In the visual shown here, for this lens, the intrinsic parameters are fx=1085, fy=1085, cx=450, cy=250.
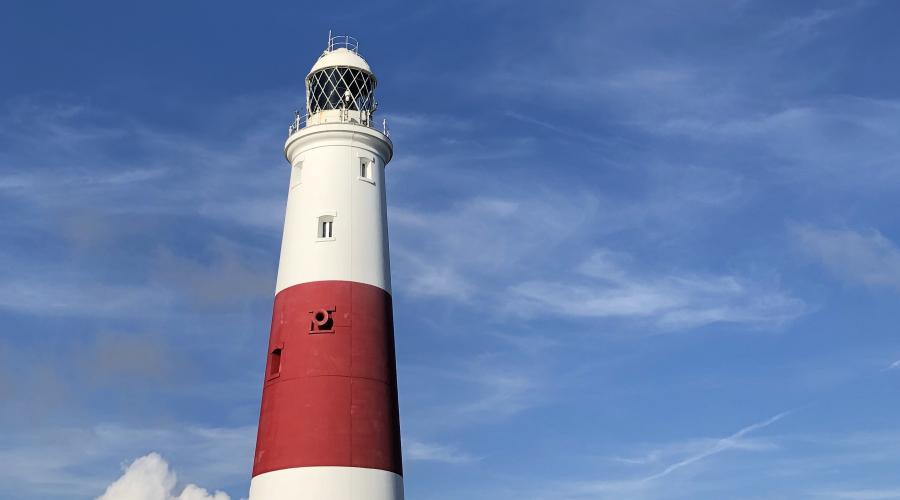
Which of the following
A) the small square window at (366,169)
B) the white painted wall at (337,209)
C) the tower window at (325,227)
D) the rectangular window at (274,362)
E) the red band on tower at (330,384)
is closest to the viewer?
the red band on tower at (330,384)

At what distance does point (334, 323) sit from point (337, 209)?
3.83 metres

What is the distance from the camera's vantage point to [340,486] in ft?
107

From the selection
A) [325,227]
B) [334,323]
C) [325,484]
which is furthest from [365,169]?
[325,484]

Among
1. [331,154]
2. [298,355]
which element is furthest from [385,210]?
[298,355]

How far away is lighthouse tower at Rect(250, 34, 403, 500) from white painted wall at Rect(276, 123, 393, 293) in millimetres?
34

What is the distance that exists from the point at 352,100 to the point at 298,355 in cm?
932

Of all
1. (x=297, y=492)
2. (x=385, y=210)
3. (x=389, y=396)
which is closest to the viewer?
(x=297, y=492)

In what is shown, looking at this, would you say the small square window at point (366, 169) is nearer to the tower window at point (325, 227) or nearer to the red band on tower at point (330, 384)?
the tower window at point (325, 227)

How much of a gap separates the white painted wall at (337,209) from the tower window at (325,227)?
0.39 ft

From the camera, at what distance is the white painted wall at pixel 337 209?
35.1m

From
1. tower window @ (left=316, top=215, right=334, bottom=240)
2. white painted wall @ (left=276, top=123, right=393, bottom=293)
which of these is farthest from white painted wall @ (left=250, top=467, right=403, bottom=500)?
tower window @ (left=316, top=215, right=334, bottom=240)

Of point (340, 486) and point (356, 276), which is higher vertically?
point (356, 276)

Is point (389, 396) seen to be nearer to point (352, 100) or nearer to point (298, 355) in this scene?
point (298, 355)

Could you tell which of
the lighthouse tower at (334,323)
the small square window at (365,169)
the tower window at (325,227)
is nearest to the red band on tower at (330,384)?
the lighthouse tower at (334,323)
